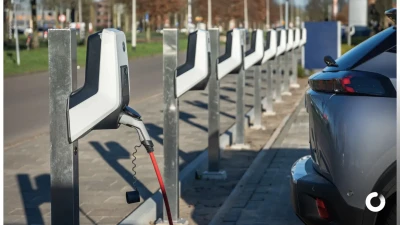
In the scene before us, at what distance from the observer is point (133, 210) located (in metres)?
7.16

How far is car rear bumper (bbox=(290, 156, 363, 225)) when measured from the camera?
468 centimetres

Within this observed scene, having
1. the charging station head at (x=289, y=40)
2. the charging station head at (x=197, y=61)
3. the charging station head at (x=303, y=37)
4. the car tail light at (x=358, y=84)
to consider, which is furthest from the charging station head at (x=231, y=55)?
the charging station head at (x=303, y=37)

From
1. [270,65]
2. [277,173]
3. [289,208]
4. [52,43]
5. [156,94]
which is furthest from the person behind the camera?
[156,94]

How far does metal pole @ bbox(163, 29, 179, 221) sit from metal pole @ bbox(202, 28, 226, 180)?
2.12 meters

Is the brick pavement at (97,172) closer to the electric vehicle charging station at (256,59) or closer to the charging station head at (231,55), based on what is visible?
the electric vehicle charging station at (256,59)

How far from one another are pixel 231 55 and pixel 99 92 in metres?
6.04

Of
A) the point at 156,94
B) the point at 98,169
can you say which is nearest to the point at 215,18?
the point at 156,94

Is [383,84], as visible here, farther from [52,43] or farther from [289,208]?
[289,208]

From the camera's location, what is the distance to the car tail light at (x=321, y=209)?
4.84m

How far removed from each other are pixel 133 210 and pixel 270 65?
31.5ft

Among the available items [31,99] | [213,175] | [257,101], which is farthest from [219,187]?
[31,99]

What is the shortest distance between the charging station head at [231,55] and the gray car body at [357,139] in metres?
4.89

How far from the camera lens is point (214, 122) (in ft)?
30.8

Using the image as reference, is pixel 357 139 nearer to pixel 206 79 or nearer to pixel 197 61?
pixel 197 61
